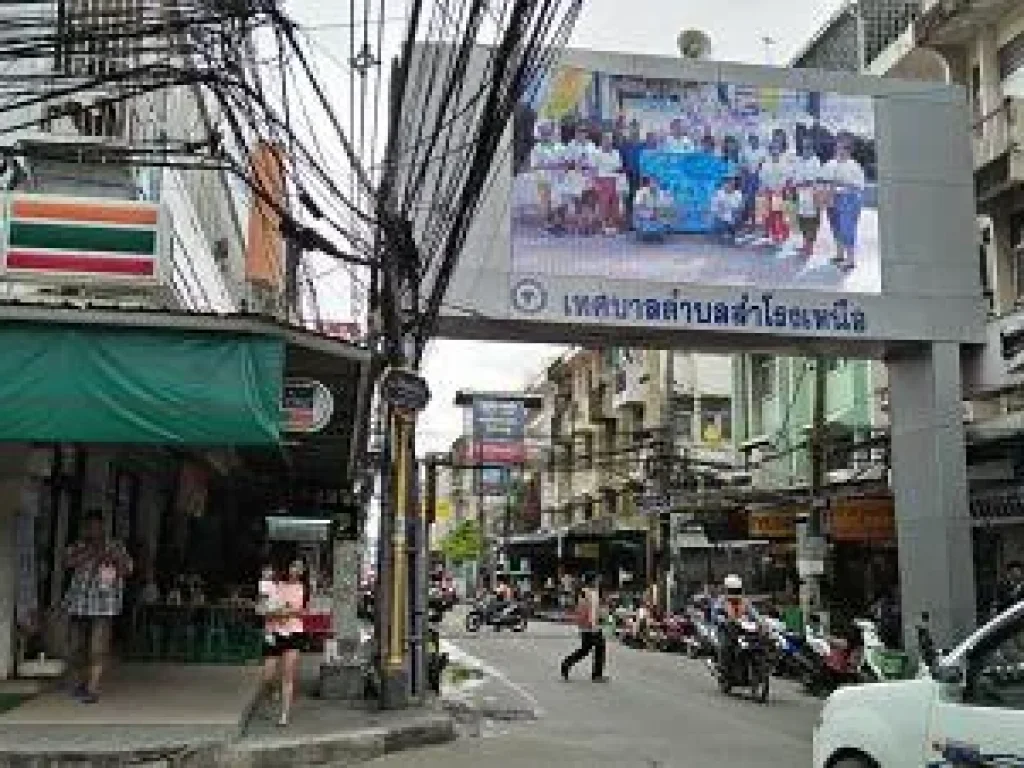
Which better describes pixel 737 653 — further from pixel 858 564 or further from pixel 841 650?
pixel 858 564

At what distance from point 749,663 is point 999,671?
479 inches

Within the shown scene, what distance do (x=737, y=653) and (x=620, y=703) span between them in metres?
1.98

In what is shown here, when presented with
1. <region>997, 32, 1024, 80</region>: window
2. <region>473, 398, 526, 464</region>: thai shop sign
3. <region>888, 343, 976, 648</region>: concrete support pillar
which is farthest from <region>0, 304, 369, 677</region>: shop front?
<region>473, 398, 526, 464</region>: thai shop sign

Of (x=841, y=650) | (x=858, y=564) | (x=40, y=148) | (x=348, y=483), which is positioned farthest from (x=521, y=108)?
(x=858, y=564)

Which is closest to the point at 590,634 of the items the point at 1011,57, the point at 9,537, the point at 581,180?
the point at 581,180

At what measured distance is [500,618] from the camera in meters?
39.1

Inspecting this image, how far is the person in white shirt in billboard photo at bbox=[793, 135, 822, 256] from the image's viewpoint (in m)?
20.7

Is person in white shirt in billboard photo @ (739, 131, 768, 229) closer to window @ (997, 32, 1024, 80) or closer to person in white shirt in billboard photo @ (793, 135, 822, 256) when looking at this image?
person in white shirt in billboard photo @ (793, 135, 822, 256)

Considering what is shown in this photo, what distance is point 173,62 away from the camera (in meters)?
17.5

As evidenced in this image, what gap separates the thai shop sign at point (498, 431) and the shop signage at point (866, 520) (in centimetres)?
2743

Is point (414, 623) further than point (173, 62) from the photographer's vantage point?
No

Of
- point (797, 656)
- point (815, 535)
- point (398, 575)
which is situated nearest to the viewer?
point (398, 575)

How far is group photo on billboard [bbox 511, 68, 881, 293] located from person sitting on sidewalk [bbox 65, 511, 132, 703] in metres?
7.40

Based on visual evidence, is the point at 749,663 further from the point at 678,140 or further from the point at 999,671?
the point at 999,671
